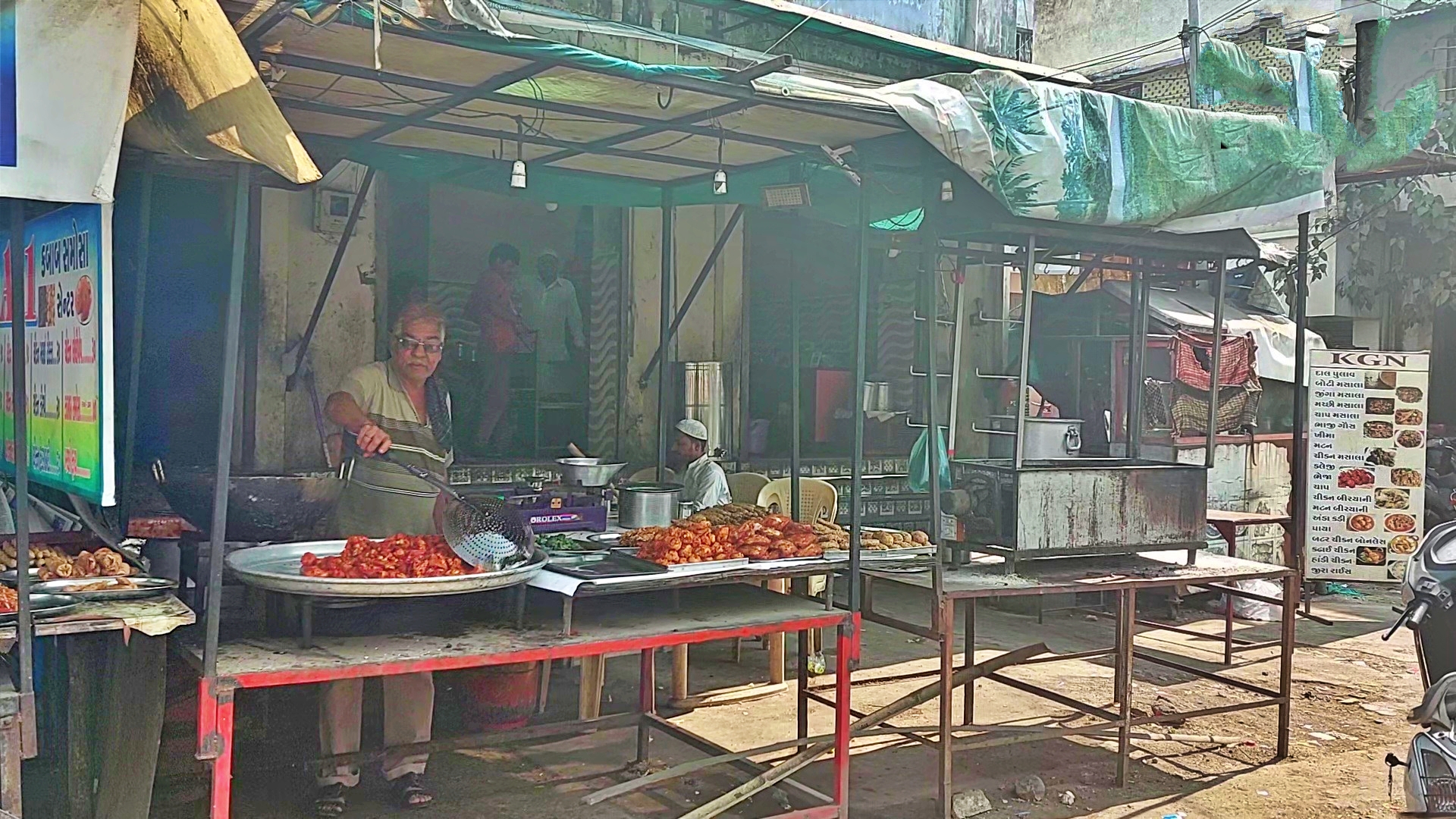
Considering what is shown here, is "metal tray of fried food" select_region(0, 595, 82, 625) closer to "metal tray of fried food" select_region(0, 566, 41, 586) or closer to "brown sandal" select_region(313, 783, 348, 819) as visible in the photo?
"metal tray of fried food" select_region(0, 566, 41, 586)

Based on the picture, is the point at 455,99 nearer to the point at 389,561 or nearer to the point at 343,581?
the point at 389,561

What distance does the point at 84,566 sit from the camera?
3.71 m

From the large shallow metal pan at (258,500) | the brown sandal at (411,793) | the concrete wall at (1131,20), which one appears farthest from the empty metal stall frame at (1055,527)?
the concrete wall at (1131,20)

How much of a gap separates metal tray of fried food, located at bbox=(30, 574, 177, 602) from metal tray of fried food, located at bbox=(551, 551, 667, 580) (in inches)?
50.7

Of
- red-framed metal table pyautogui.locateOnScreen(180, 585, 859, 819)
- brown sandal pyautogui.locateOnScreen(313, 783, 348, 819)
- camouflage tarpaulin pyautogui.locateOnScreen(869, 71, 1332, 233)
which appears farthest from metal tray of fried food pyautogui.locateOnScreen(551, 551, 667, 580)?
camouflage tarpaulin pyautogui.locateOnScreen(869, 71, 1332, 233)

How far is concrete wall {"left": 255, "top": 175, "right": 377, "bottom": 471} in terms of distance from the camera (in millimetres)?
7027

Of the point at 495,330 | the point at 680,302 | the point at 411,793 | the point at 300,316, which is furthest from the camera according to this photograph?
the point at 680,302

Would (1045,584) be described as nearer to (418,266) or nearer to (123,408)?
(123,408)

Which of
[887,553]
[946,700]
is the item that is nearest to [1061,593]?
[946,700]

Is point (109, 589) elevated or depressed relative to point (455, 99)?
depressed

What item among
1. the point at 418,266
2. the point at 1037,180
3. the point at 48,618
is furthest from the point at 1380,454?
the point at 48,618

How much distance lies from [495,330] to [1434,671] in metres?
5.70

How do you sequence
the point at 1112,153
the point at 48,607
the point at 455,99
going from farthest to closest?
the point at 1112,153 → the point at 455,99 → the point at 48,607

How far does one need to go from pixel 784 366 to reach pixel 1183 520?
4523 millimetres
